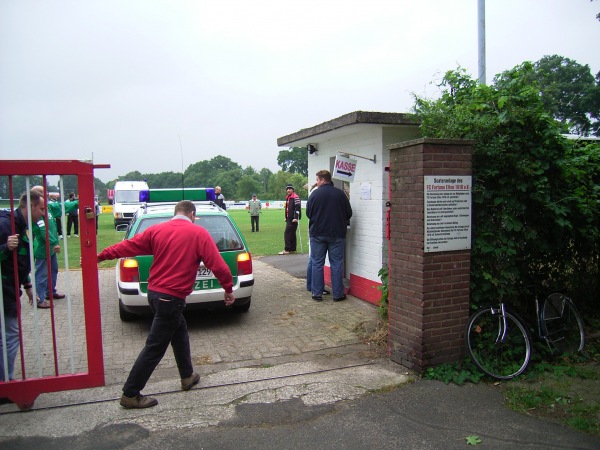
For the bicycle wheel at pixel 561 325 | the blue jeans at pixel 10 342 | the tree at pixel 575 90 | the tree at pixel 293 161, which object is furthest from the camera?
the tree at pixel 293 161

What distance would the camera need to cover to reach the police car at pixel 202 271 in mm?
6109

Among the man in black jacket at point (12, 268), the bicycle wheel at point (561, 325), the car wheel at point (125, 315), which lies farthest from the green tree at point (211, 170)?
the bicycle wheel at point (561, 325)

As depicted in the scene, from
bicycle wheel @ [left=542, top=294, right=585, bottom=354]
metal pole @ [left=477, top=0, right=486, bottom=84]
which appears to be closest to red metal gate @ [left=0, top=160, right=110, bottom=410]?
bicycle wheel @ [left=542, top=294, right=585, bottom=354]

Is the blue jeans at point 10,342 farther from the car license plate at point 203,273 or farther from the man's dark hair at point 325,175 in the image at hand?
the man's dark hair at point 325,175

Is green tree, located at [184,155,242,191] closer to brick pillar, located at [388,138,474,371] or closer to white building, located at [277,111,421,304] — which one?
white building, located at [277,111,421,304]

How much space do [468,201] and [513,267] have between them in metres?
0.91

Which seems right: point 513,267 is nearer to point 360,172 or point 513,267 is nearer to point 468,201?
point 468,201

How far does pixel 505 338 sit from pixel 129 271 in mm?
4449

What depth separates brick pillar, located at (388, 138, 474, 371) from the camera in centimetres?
466

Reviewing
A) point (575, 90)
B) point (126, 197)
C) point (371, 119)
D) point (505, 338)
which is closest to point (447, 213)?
point (505, 338)

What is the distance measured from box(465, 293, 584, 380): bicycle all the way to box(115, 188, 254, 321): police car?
3067 mm

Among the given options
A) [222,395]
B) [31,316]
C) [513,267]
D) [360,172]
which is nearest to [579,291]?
[513,267]

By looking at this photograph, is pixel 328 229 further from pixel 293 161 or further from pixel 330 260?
pixel 293 161

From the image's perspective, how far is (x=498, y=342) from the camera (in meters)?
4.81
